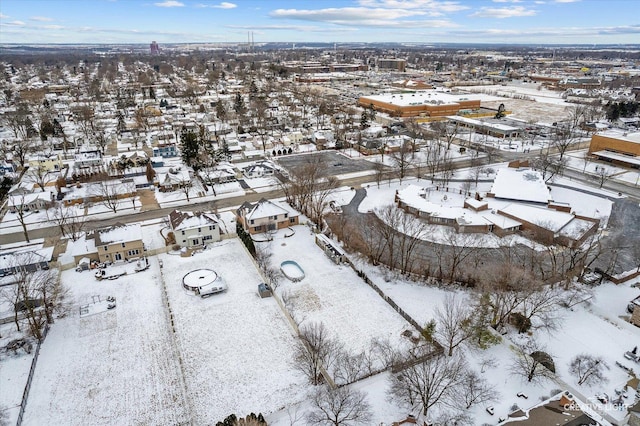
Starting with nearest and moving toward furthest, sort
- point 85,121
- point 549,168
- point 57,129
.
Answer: point 549,168
point 57,129
point 85,121

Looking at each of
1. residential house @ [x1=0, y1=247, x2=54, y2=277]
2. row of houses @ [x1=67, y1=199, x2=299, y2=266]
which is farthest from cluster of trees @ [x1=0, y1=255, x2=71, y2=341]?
row of houses @ [x1=67, y1=199, x2=299, y2=266]

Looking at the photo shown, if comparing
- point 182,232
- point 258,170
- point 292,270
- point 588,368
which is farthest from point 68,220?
point 588,368

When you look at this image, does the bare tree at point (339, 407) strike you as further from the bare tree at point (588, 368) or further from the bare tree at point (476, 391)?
the bare tree at point (588, 368)

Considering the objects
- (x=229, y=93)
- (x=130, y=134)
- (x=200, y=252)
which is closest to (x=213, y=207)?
(x=200, y=252)

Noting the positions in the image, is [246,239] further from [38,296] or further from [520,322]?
[520,322]

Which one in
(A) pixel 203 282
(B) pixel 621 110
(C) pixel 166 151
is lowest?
(A) pixel 203 282

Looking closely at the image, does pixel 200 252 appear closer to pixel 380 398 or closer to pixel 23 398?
pixel 23 398
